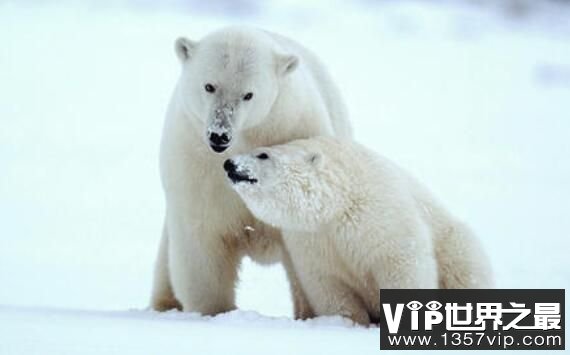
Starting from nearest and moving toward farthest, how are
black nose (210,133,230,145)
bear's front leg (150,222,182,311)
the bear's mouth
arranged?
black nose (210,133,230,145), the bear's mouth, bear's front leg (150,222,182,311)

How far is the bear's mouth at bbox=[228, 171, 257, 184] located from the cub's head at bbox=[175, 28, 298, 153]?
0.40 ft

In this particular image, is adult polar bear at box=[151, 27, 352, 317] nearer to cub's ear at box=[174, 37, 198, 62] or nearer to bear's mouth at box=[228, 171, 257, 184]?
cub's ear at box=[174, 37, 198, 62]

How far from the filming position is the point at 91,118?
1802 cm

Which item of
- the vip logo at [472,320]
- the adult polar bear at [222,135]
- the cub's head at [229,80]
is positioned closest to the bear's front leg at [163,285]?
the adult polar bear at [222,135]

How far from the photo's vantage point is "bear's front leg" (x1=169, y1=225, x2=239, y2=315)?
5406 mm

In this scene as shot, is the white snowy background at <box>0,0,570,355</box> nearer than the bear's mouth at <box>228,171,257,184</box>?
Yes

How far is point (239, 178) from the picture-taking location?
472 centimetres

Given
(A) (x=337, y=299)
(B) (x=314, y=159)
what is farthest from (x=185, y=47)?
(A) (x=337, y=299)

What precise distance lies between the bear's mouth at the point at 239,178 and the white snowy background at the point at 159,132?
62cm

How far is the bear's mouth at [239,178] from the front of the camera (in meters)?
4.71

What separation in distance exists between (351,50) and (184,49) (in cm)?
2238

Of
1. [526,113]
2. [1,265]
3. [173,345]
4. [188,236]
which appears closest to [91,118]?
[526,113]

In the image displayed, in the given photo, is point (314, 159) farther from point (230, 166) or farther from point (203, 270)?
point (203, 270)

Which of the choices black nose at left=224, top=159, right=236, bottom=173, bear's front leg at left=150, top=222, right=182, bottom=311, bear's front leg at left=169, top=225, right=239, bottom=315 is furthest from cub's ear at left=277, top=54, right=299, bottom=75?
bear's front leg at left=150, top=222, right=182, bottom=311
